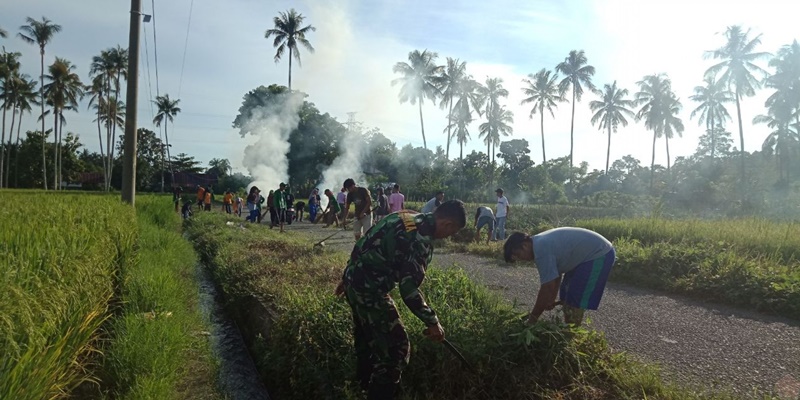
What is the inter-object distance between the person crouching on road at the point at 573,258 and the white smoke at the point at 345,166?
35719 millimetres

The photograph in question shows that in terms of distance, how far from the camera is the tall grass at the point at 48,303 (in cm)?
238

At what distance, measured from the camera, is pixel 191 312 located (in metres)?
6.80

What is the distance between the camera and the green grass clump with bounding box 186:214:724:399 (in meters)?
3.63

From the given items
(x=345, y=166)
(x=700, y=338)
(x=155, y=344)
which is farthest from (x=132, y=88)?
(x=345, y=166)

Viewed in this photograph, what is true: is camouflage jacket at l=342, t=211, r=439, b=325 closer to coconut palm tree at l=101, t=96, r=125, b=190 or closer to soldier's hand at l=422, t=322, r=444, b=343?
soldier's hand at l=422, t=322, r=444, b=343

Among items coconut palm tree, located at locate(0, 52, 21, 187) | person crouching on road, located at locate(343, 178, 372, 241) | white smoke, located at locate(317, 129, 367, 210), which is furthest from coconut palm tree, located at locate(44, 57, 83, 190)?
person crouching on road, located at locate(343, 178, 372, 241)

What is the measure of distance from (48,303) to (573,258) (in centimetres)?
395

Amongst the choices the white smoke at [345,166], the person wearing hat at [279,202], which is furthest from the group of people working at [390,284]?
the white smoke at [345,166]

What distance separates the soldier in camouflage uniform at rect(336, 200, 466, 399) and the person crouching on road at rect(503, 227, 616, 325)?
3.69ft

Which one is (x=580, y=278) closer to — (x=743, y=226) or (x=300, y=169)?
(x=743, y=226)

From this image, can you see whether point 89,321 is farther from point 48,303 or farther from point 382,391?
point 382,391

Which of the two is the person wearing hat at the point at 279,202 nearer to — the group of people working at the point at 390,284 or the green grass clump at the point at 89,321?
the green grass clump at the point at 89,321

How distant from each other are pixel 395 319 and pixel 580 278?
1.91 metres

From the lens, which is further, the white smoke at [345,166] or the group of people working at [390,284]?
the white smoke at [345,166]
